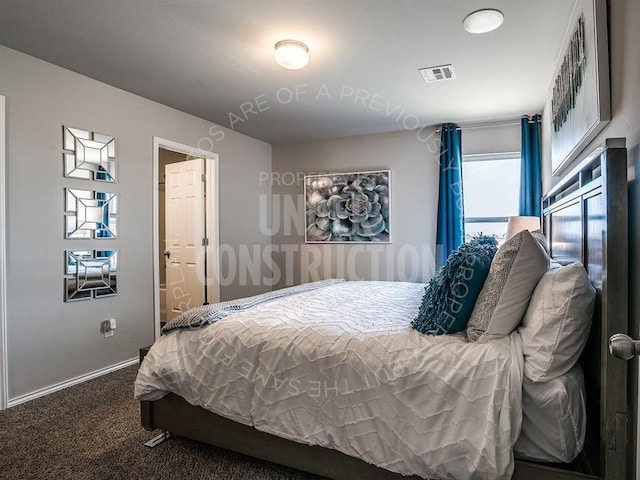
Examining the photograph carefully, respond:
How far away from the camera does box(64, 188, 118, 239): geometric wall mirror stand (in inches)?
119

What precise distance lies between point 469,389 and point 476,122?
3.89 metres

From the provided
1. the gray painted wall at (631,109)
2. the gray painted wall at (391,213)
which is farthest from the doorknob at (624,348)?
the gray painted wall at (391,213)

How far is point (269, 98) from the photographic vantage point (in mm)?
3721

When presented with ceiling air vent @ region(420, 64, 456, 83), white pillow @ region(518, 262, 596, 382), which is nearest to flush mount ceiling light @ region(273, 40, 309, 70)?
ceiling air vent @ region(420, 64, 456, 83)

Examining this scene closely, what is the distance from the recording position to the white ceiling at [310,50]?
228cm

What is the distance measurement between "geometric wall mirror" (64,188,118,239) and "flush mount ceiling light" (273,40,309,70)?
1925 mm

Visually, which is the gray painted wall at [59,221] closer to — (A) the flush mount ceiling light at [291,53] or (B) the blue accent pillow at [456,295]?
(A) the flush mount ceiling light at [291,53]

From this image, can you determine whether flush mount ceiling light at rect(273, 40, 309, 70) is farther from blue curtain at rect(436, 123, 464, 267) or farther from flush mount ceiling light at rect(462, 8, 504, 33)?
blue curtain at rect(436, 123, 464, 267)

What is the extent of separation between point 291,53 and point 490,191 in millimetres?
3074

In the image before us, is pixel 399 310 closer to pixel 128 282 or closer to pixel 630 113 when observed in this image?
pixel 630 113

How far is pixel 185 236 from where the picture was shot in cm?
465

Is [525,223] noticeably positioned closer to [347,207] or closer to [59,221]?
[347,207]

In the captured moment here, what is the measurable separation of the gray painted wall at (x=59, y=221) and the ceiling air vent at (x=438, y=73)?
101 inches

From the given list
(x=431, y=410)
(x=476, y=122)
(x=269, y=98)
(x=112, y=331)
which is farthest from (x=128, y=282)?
(x=476, y=122)
